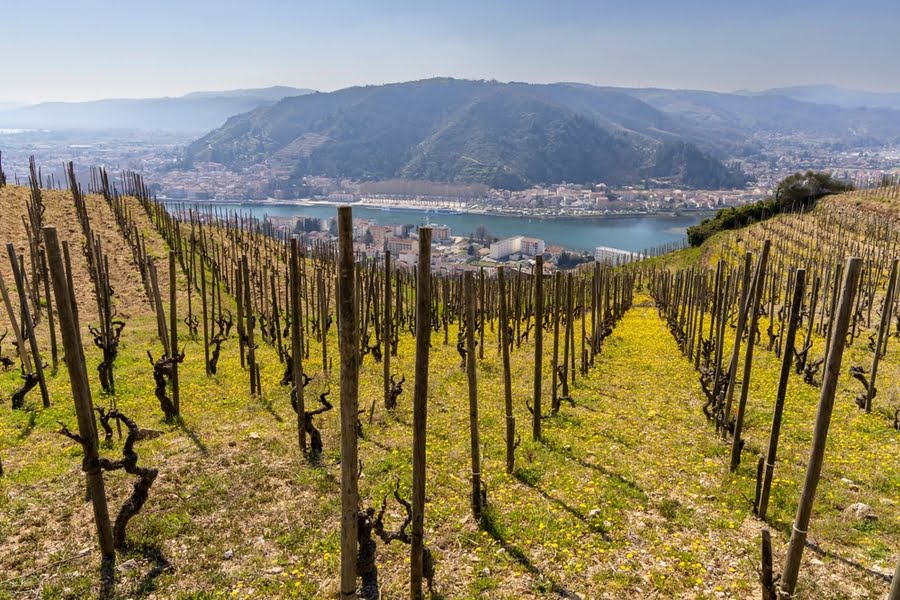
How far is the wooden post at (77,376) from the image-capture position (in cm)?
482

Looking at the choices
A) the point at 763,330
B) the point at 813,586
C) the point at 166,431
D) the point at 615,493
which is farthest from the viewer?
the point at 763,330

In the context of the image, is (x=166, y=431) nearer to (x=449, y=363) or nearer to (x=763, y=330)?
(x=449, y=363)

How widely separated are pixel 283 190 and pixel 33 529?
186m

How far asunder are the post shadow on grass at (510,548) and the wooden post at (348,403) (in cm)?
266

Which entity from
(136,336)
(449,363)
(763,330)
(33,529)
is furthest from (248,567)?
(763,330)

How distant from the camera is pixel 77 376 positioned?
5055 mm

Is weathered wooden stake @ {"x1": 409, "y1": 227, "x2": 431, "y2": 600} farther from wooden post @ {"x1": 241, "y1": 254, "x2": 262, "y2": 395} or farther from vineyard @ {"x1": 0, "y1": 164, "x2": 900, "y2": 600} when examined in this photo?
wooden post @ {"x1": 241, "y1": 254, "x2": 262, "y2": 395}

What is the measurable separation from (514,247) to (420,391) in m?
84.6

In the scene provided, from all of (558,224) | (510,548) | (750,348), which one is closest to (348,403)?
(510,548)

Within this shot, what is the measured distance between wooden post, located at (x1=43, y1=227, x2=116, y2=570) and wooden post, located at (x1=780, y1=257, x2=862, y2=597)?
6.84 metres

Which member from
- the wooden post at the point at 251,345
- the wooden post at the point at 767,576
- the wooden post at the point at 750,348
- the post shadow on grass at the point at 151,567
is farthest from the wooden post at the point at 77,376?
the wooden post at the point at 750,348

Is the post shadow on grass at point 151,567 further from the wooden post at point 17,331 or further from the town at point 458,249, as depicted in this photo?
the town at point 458,249

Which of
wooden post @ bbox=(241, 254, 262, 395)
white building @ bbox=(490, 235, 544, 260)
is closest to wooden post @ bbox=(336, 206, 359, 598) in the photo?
wooden post @ bbox=(241, 254, 262, 395)

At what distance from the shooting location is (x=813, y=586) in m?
5.42
